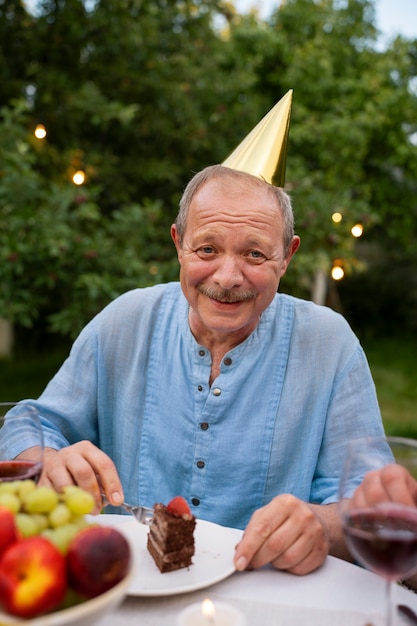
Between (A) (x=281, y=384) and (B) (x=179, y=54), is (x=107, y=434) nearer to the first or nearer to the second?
(A) (x=281, y=384)

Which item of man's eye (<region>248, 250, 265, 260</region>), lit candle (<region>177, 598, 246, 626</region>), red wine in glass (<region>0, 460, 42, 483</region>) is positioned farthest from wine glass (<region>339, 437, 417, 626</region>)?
man's eye (<region>248, 250, 265, 260</region>)

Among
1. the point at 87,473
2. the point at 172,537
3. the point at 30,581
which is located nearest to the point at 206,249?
the point at 87,473

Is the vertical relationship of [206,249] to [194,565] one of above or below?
above

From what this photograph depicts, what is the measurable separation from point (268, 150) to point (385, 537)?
1.27m

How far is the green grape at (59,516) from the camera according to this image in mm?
1029

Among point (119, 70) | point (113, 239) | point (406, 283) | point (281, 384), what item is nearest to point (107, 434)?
point (281, 384)

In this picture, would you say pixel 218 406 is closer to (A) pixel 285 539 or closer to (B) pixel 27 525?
(A) pixel 285 539

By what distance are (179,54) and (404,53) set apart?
13.5ft

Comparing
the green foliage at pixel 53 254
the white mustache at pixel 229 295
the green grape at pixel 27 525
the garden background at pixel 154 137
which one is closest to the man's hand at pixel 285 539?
the green grape at pixel 27 525

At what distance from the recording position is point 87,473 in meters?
1.54

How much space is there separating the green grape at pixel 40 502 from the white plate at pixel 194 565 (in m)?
0.19

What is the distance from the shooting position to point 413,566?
108 cm

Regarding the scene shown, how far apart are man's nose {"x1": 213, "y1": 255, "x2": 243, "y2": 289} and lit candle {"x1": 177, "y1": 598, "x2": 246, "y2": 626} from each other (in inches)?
38.1

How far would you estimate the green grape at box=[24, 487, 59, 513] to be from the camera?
1054 millimetres
